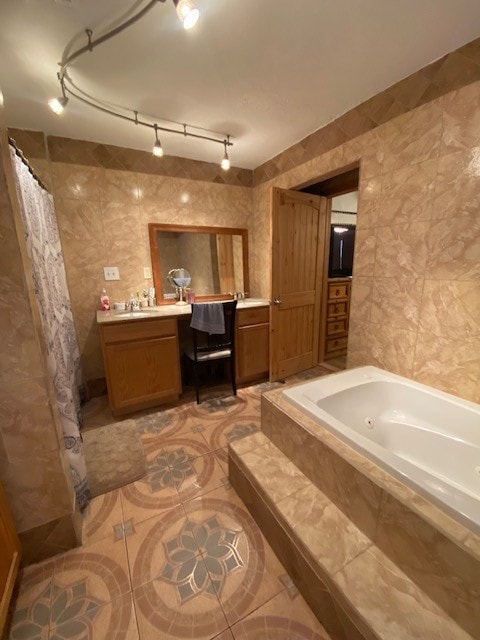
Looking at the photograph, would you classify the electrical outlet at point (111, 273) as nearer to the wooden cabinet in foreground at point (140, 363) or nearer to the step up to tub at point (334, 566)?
the wooden cabinet in foreground at point (140, 363)

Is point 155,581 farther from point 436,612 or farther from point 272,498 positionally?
point 436,612

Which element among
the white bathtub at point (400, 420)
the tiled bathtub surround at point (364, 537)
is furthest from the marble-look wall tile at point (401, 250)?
the tiled bathtub surround at point (364, 537)

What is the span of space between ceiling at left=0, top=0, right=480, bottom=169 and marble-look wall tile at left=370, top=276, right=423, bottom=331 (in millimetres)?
1230

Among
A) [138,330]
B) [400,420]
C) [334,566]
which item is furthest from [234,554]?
[138,330]

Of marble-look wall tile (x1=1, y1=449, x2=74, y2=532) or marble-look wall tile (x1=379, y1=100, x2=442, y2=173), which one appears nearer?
marble-look wall tile (x1=1, y1=449, x2=74, y2=532)

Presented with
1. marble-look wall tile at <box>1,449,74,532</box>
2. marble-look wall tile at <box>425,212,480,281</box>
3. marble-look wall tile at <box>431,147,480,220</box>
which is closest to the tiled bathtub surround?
marble-look wall tile at <box>1,449,74,532</box>

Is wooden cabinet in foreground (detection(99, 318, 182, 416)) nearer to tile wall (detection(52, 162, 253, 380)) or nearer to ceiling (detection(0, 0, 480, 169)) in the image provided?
tile wall (detection(52, 162, 253, 380))

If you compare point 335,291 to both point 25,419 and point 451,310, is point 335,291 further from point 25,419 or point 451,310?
point 25,419

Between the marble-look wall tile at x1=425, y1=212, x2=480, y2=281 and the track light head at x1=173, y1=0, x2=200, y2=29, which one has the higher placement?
the track light head at x1=173, y1=0, x2=200, y2=29

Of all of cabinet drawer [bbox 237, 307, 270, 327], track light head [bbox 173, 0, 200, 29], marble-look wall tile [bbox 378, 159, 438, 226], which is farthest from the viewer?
cabinet drawer [bbox 237, 307, 270, 327]

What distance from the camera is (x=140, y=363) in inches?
81.7

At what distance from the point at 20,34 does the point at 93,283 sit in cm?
159

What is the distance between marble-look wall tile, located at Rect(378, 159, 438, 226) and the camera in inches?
59.2

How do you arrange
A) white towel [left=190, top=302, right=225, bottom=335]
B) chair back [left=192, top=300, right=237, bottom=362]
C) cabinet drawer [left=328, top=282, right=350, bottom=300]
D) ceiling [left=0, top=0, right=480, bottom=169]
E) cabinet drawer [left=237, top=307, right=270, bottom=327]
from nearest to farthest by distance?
ceiling [left=0, top=0, right=480, bottom=169] → white towel [left=190, top=302, right=225, bottom=335] → chair back [left=192, top=300, right=237, bottom=362] → cabinet drawer [left=237, top=307, right=270, bottom=327] → cabinet drawer [left=328, top=282, right=350, bottom=300]
